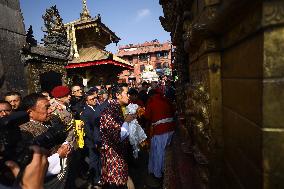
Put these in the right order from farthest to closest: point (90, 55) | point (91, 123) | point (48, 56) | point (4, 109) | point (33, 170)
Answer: point (90, 55)
point (48, 56)
point (91, 123)
point (4, 109)
point (33, 170)

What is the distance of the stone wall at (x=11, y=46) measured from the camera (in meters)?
7.47

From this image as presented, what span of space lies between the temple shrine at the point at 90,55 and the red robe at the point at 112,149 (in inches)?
349

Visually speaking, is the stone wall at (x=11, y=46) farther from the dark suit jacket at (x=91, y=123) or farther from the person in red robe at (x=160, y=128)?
the person in red robe at (x=160, y=128)

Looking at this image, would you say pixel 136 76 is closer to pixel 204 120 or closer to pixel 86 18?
pixel 86 18

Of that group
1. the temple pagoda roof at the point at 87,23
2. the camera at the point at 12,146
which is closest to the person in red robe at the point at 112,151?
the camera at the point at 12,146

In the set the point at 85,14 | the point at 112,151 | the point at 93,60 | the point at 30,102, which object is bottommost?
the point at 112,151

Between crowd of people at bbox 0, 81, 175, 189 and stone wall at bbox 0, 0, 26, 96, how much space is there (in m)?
2.10

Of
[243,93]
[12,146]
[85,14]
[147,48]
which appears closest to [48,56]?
[85,14]

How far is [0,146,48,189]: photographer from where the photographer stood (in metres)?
1.59

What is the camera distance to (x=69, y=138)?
378cm

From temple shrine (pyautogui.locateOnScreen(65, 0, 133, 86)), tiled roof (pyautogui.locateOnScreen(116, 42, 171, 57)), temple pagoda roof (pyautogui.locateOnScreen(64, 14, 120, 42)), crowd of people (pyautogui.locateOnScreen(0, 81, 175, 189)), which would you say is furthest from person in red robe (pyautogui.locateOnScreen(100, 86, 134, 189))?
tiled roof (pyautogui.locateOnScreen(116, 42, 171, 57))

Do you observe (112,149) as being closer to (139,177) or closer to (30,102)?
(30,102)

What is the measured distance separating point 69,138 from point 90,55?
36.4 ft

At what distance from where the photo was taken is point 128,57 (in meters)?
61.3
